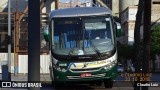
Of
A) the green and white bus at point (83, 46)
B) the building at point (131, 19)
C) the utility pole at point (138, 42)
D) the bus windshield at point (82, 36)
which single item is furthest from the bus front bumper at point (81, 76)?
the building at point (131, 19)

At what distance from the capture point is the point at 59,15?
56.1 feet

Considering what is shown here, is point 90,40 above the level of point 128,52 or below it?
above

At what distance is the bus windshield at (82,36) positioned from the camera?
16312 millimetres

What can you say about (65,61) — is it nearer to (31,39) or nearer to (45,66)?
(31,39)

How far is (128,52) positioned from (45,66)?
32.1m

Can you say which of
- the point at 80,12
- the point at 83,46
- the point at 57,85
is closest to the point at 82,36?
the point at 83,46

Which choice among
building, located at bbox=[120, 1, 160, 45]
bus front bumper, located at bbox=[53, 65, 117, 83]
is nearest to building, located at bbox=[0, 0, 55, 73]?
building, located at bbox=[120, 1, 160, 45]

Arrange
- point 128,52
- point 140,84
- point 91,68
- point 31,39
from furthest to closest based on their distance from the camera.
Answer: point 128,52
point 91,68
point 140,84
point 31,39

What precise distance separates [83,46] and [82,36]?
0.39 metres

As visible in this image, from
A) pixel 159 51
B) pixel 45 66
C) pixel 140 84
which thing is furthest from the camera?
pixel 159 51

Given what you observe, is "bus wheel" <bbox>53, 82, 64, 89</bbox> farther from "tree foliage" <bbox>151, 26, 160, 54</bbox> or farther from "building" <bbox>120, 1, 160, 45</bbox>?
"building" <bbox>120, 1, 160, 45</bbox>

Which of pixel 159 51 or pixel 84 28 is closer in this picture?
pixel 84 28

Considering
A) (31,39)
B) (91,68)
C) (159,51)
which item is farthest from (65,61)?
(159,51)

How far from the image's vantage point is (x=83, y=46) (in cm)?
1633
